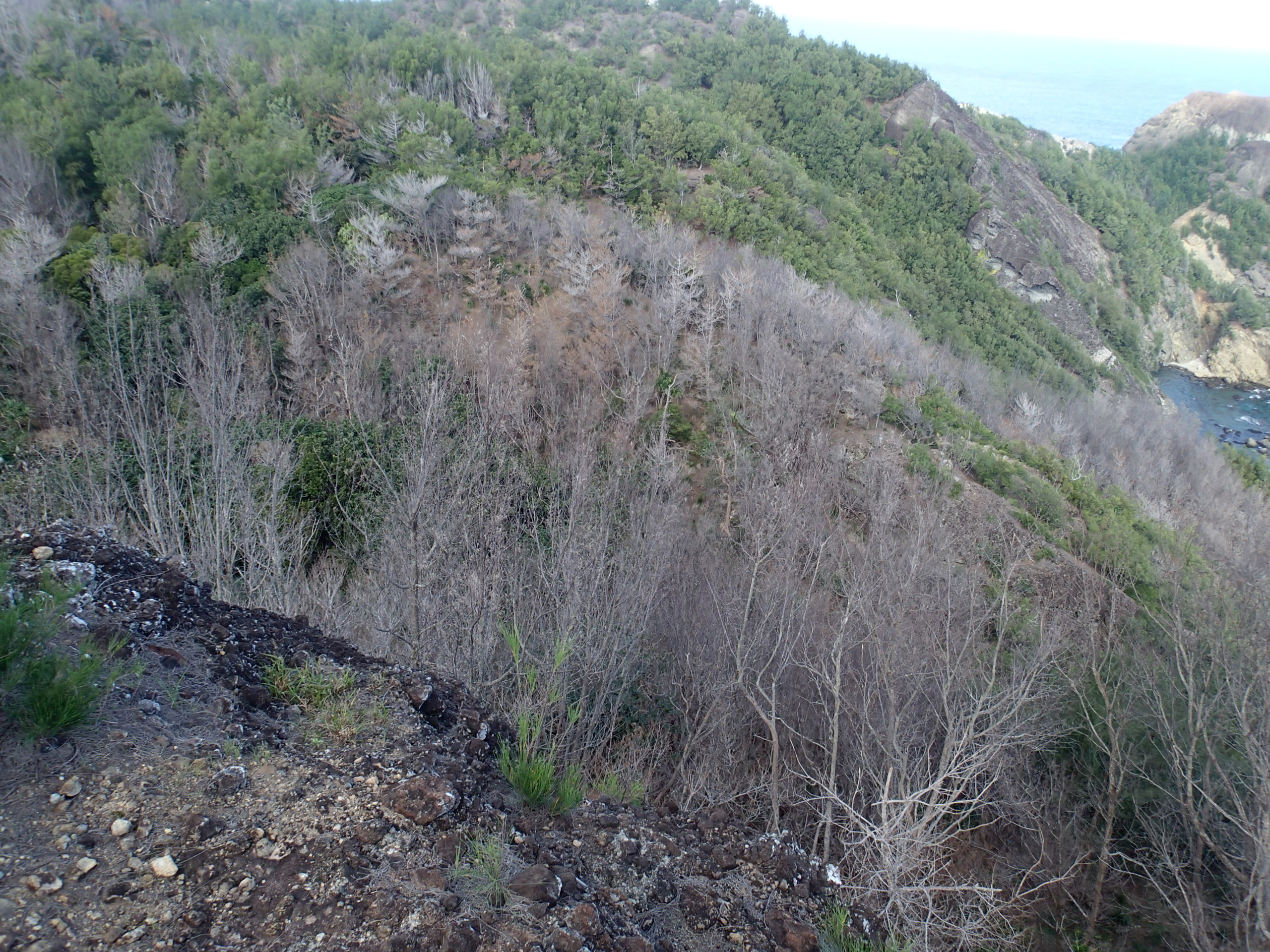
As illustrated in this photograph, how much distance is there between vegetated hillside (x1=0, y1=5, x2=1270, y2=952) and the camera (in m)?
9.44

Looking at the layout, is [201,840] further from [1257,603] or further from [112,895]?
[1257,603]

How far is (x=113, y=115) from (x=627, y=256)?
78.4ft

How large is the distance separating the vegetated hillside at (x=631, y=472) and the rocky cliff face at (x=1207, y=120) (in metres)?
70.8

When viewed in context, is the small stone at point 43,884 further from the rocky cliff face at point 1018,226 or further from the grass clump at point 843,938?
the rocky cliff face at point 1018,226

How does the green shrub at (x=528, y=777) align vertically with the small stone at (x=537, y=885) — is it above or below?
below

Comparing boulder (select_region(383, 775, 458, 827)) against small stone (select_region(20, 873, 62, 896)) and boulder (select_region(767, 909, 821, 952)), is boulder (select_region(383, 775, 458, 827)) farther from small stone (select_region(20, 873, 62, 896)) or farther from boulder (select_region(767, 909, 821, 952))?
boulder (select_region(767, 909, 821, 952))

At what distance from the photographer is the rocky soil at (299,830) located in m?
3.18

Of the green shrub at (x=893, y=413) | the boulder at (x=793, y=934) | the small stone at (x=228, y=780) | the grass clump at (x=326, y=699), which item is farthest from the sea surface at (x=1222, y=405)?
the small stone at (x=228, y=780)

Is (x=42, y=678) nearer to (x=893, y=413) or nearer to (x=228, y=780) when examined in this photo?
(x=228, y=780)

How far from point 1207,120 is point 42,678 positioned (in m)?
121

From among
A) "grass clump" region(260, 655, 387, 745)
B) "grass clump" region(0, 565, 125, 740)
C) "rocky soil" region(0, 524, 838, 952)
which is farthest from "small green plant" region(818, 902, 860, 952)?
"grass clump" region(0, 565, 125, 740)

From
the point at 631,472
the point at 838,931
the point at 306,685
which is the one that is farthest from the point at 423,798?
the point at 631,472

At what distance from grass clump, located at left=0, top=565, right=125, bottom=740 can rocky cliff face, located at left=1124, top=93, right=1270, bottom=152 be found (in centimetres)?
11490

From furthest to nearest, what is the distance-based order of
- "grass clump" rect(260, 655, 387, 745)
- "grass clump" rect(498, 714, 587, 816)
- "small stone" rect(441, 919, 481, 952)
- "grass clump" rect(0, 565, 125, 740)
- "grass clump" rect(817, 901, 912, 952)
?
"grass clump" rect(498, 714, 587, 816) < "grass clump" rect(260, 655, 387, 745) < "grass clump" rect(817, 901, 912, 952) < "grass clump" rect(0, 565, 125, 740) < "small stone" rect(441, 919, 481, 952)
